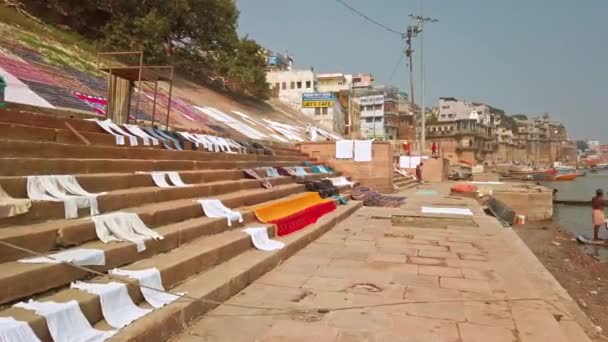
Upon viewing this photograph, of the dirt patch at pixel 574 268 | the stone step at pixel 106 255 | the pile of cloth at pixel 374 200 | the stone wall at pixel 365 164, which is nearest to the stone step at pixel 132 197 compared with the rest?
the stone step at pixel 106 255

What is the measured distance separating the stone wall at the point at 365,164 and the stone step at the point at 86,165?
8411mm

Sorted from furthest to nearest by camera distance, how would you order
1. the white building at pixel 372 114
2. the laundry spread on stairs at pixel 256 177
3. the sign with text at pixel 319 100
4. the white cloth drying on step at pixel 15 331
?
the white building at pixel 372 114 → the sign with text at pixel 319 100 → the laundry spread on stairs at pixel 256 177 → the white cloth drying on step at pixel 15 331

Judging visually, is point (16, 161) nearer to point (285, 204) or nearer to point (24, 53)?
point (285, 204)

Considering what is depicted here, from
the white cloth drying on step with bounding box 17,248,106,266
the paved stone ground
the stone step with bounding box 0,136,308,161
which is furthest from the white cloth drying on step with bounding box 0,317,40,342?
the stone step with bounding box 0,136,308,161

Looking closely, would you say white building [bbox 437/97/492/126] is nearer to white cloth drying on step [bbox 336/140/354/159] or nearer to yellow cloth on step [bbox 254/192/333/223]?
white cloth drying on step [bbox 336/140/354/159]

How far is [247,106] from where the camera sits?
2645cm

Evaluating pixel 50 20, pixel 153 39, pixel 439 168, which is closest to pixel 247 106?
pixel 153 39

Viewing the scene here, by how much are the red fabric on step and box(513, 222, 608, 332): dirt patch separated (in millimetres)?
4516

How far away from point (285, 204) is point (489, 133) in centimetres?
9476

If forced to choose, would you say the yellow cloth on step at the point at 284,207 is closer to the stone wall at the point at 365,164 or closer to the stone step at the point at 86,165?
the stone step at the point at 86,165

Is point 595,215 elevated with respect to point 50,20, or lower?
lower

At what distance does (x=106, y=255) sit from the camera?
3.61 meters

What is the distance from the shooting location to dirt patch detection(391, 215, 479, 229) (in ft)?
31.8

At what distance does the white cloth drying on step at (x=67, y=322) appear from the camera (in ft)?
8.80
